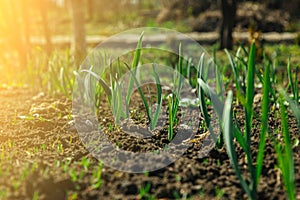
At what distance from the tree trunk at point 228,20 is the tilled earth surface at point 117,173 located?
446cm

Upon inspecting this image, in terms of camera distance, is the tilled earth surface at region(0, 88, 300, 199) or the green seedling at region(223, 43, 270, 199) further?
the tilled earth surface at region(0, 88, 300, 199)

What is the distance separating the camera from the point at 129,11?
16.3 m

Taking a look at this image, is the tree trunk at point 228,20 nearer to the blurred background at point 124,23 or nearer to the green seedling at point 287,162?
the blurred background at point 124,23

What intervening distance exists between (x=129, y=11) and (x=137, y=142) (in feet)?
48.0

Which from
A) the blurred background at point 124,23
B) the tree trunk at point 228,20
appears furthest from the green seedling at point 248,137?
the tree trunk at point 228,20

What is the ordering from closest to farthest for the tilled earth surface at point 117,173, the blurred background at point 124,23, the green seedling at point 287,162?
the green seedling at point 287,162 < the tilled earth surface at point 117,173 < the blurred background at point 124,23

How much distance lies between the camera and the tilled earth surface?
167cm

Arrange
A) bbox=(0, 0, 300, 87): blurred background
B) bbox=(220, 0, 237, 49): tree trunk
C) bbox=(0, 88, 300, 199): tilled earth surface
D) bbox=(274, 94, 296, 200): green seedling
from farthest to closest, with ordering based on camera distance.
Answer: bbox=(220, 0, 237, 49): tree trunk
bbox=(0, 0, 300, 87): blurred background
bbox=(0, 88, 300, 199): tilled earth surface
bbox=(274, 94, 296, 200): green seedling

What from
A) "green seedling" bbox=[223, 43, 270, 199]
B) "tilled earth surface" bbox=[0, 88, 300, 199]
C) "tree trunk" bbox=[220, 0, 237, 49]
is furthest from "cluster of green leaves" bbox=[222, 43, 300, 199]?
"tree trunk" bbox=[220, 0, 237, 49]

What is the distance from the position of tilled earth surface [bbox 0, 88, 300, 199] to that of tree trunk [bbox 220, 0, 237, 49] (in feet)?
14.6

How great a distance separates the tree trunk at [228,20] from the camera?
6.60 m

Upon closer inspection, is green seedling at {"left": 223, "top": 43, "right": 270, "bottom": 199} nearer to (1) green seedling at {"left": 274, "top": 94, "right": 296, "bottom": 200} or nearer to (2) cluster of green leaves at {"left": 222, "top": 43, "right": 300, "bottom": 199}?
(2) cluster of green leaves at {"left": 222, "top": 43, "right": 300, "bottom": 199}

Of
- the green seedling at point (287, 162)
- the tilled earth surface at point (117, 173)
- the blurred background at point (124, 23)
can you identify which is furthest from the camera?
the blurred background at point (124, 23)

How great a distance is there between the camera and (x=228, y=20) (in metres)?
6.70
